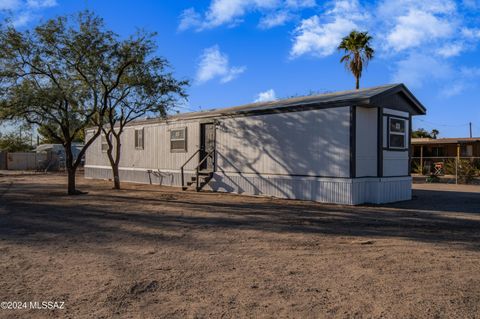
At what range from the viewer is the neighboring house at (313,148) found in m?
12.0

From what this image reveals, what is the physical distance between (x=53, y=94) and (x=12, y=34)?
2249 mm

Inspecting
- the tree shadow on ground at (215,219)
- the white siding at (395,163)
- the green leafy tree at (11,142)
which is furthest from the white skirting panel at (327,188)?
the green leafy tree at (11,142)

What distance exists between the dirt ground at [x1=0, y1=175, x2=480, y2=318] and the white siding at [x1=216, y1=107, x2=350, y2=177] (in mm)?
2454

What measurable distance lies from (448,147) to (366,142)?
22.5 meters

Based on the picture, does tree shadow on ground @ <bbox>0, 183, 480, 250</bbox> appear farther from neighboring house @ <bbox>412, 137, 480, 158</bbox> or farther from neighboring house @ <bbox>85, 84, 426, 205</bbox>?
neighboring house @ <bbox>412, 137, 480, 158</bbox>

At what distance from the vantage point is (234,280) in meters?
4.73

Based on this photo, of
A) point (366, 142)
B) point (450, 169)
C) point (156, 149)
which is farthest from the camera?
point (450, 169)

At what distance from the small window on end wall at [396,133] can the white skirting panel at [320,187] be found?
107 cm

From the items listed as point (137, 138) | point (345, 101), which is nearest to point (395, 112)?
point (345, 101)

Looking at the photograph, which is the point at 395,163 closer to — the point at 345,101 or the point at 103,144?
the point at 345,101

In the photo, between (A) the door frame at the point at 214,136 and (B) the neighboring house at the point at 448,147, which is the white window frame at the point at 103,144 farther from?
(B) the neighboring house at the point at 448,147

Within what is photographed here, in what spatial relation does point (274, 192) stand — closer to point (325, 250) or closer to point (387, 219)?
point (387, 219)

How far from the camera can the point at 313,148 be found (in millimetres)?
12633

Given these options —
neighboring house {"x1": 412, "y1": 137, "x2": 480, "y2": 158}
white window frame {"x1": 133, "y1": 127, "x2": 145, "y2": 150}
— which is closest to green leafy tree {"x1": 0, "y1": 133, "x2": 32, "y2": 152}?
white window frame {"x1": 133, "y1": 127, "x2": 145, "y2": 150}
